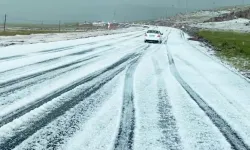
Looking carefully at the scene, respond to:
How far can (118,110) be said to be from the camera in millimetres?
7195

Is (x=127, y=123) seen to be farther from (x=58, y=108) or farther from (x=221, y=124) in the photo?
(x=221, y=124)

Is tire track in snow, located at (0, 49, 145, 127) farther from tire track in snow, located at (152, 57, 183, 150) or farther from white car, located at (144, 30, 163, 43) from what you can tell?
white car, located at (144, 30, 163, 43)

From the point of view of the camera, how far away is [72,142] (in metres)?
5.19

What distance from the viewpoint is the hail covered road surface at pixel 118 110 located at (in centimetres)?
538

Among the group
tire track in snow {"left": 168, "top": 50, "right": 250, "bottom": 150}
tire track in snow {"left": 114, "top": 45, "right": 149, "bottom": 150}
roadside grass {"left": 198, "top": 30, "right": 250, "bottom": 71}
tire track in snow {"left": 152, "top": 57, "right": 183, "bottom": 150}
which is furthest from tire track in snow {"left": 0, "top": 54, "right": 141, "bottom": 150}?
roadside grass {"left": 198, "top": 30, "right": 250, "bottom": 71}

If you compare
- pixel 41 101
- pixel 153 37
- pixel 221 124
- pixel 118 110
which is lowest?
pixel 221 124

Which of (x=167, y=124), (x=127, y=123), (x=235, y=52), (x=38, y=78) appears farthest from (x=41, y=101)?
(x=235, y=52)

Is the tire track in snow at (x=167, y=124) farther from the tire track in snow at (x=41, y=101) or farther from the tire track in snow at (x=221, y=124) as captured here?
the tire track in snow at (x=41, y=101)

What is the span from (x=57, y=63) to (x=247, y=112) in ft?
26.6

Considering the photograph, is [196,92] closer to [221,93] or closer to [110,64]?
[221,93]

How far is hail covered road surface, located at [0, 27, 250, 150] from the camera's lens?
5.38 m

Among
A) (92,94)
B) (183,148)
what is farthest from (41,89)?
(183,148)

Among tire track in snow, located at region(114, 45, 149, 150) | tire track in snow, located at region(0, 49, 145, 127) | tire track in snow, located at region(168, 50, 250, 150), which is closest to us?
tire track in snow, located at region(114, 45, 149, 150)

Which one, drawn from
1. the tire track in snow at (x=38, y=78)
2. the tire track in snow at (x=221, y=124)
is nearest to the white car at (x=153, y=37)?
the tire track in snow at (x=38, y=78)
